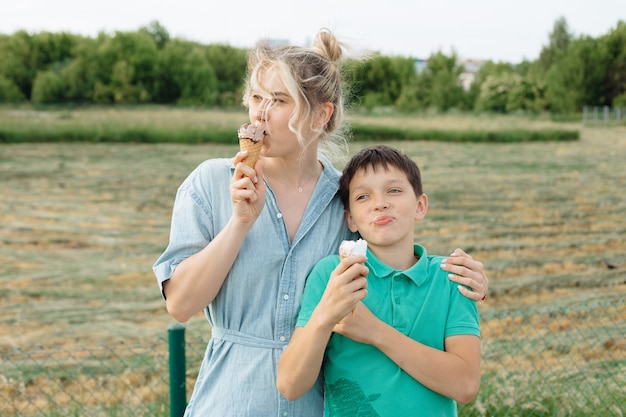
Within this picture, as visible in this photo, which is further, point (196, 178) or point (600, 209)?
point (600, 209)

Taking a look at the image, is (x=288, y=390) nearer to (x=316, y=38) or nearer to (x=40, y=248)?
(x=316, y=38)

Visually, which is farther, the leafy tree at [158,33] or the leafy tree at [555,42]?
Answer: the leafy tree at [555,42]

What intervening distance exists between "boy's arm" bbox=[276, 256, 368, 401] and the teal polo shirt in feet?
0.23

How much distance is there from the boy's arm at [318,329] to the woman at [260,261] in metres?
0.08

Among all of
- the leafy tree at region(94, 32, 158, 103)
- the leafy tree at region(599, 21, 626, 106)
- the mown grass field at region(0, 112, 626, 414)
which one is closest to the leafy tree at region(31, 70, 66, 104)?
the leafy tree at region(94, 32, 158, 103)

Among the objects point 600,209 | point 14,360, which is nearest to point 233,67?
point 600,209

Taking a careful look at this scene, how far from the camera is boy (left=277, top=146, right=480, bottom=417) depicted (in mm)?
1392

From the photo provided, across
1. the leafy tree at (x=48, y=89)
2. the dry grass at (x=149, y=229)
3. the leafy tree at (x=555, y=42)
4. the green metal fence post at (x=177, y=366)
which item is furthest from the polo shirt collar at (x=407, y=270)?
the leafy tree at (x=555, y=42)

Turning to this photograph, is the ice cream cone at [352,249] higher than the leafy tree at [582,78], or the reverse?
the leafy tree at [582,78]

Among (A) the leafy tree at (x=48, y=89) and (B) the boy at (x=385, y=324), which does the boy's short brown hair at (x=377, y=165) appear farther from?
(A) the leafy tree at (x=48, y=89)

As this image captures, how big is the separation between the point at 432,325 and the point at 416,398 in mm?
151

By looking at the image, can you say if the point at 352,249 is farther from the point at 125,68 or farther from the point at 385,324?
the point at 125,68

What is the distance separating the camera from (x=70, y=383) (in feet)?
14.2

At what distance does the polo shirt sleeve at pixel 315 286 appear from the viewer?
146 centimetres
